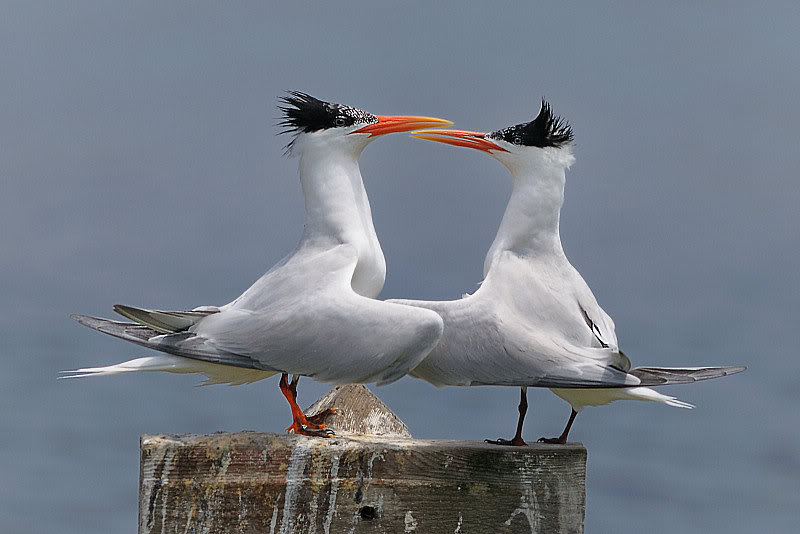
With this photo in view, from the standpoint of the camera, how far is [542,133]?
5.86 m

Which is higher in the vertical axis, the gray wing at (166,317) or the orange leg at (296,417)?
the gray wing at (166,317)

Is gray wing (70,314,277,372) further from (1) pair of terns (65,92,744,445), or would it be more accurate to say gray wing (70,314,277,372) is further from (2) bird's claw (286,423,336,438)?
(2) bird's claw (286,423,336,438)

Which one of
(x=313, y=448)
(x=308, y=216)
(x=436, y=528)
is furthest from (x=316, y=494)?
(x=308, y=216)

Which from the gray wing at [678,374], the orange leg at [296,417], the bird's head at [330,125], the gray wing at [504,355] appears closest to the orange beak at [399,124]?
the bird's head at [330,125]

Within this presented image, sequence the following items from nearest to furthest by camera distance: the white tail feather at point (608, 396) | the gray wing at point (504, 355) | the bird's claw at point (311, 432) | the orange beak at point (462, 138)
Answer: the gray wing at point (504, 355) < the white tail feather at point (608, 396) < the bird's claw at point (311, 432) < the orange beak at point (462, 138)

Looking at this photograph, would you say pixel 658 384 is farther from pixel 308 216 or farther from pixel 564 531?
pixel 308 216

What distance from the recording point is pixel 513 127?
5.93 meters

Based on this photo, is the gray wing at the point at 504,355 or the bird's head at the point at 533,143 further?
the bird's head at the point at 533,143

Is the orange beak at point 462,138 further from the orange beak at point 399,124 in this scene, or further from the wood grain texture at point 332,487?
the wood grain texture at point 332,487

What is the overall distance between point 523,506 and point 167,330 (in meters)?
2.01

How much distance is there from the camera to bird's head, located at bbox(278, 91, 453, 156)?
5.89 meters

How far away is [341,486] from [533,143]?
2.11 meters

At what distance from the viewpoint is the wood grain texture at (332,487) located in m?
5.21

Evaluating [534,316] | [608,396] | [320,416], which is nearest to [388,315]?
[534,316]
